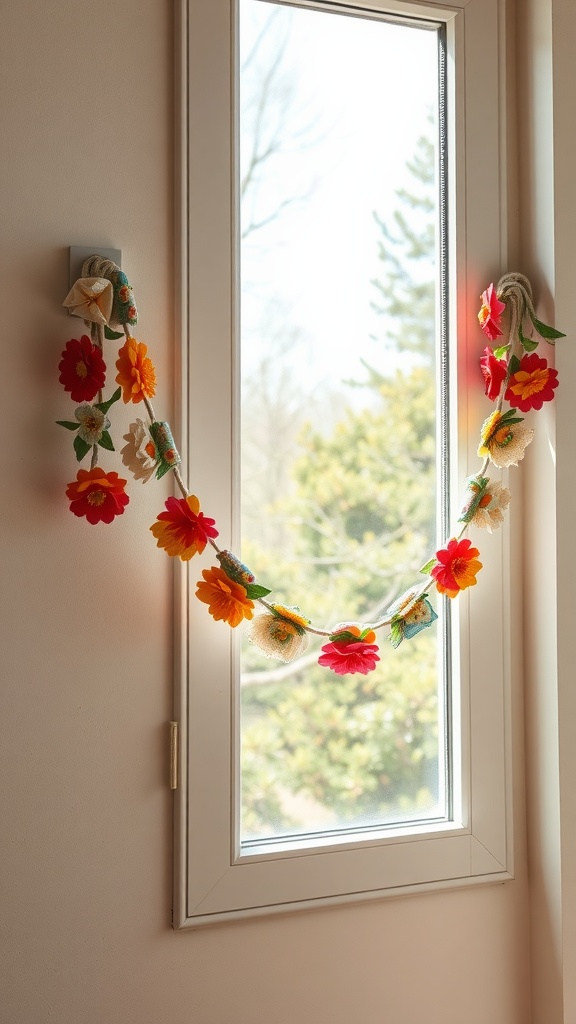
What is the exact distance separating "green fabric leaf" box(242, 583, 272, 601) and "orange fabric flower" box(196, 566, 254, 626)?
1cm

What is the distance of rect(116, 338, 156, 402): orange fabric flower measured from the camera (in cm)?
101

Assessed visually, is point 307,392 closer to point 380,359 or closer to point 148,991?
point 380,359

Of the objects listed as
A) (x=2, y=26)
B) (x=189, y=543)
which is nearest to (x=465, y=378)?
(x=189, y=543)

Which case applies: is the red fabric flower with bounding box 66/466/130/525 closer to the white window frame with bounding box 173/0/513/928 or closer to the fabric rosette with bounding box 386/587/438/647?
the white window frame with bounding box 173/0/513/928

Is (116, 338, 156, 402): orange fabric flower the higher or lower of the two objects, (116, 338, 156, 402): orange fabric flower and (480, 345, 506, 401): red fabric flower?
the lower

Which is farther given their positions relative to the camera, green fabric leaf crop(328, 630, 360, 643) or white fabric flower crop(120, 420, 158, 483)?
green fabric leaf crop(328, 630, 360, 643)

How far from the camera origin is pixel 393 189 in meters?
1.24

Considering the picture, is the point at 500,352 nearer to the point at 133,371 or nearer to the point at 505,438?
the point at 505,438

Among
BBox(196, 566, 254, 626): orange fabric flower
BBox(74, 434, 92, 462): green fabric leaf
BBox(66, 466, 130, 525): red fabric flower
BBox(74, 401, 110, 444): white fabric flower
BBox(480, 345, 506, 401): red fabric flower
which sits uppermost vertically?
BBox(480, 345, 506, 401): red fabric flower

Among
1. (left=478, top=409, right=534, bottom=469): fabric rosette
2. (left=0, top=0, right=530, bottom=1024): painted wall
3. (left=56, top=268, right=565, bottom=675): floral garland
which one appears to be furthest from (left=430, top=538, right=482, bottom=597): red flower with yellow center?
(left=0, top=0, right=530, bottom=1024): painted wall

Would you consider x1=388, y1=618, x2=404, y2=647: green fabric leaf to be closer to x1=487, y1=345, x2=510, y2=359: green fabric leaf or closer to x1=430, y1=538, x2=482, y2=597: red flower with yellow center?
x1=430, y1=538, x2=482, y2=597: red flower with yellow center

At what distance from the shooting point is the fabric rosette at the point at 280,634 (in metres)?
1.09

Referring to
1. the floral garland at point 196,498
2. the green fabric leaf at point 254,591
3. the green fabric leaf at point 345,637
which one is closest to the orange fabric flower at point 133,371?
the floral garland at point 196,498

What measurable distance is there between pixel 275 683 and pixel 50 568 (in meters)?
0.34
